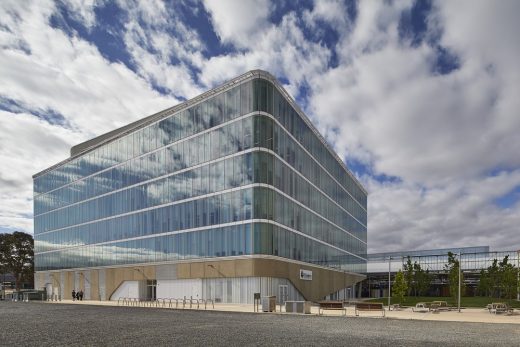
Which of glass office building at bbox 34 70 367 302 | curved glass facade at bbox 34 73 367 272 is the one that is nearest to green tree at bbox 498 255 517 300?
glass office building at bbox 34 70 367 302

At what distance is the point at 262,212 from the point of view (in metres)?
45.6

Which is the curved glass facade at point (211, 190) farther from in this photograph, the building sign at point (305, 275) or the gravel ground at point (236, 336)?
the gravel ground at point (236, 336)

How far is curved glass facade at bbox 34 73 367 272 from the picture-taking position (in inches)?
1838

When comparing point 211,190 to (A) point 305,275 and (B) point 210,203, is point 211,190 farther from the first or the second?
(A) point 305,275

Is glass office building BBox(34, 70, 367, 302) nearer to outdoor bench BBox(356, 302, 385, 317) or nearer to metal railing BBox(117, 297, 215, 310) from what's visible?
metal railing BBox(117, 297, 215, 310)

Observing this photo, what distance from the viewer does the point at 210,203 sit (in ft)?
165

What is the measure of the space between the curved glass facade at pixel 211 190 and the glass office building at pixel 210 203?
0.48 feet

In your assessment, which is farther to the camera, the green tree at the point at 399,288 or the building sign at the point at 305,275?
the building sign at the point at 305,275

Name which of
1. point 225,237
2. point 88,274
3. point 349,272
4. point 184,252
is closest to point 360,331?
point 225,237

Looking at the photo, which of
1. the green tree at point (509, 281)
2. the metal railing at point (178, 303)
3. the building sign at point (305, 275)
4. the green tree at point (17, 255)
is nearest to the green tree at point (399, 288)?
the green tree at point (509, 281)

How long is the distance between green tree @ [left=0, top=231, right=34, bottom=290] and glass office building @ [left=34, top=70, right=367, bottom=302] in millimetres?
25243

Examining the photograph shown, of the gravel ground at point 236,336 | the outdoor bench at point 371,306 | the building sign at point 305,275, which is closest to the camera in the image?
the gravel ground at point 236,336

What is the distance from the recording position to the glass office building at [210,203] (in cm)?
4656

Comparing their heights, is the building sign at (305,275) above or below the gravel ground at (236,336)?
below
